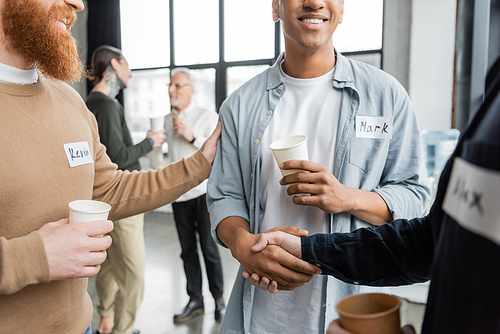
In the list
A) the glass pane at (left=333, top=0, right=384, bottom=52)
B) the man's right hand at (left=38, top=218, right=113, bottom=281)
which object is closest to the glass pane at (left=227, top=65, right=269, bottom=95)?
the glass pane at (left=333, top=0, right=384, bottom=52)

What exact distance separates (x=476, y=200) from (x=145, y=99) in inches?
301

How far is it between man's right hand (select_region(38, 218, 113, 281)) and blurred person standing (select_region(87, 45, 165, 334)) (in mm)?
1922

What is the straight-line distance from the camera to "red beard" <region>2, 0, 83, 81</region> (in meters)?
1.13

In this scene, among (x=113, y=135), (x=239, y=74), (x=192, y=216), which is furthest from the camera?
(x=239, y=74)

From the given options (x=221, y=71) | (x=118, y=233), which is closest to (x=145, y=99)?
(x=221, y=71)

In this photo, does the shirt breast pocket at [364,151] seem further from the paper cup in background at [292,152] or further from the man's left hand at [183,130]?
the man's left hand at [183,130]

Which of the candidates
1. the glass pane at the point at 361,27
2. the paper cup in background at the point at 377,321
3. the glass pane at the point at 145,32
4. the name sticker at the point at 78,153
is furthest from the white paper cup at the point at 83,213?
the glass pane at the point at 145,32

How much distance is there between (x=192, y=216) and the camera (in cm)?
349

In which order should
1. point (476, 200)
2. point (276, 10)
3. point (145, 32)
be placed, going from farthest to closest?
1. point (145, 32)
2. point (276, 10)
3. point (476, 200)

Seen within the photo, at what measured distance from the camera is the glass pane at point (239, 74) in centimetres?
655

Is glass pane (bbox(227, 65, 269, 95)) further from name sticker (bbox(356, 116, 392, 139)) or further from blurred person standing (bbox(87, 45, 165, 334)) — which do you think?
name sticker (bbox(356, 116, 392, 139))

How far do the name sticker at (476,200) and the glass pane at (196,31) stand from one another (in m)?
6.67

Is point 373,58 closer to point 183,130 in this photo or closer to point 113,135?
point 183,130

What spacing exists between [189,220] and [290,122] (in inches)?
Result: 92.3
